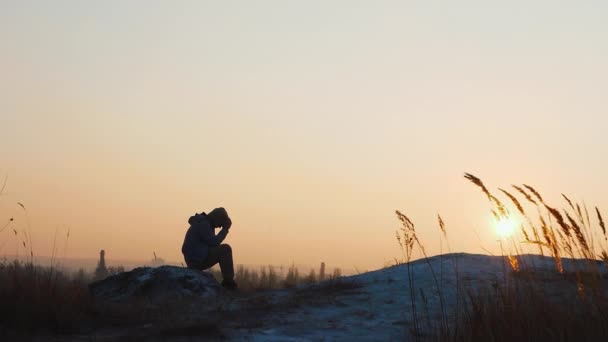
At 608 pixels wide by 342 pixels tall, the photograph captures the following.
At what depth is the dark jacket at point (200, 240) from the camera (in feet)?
36.5

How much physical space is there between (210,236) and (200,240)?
28cm

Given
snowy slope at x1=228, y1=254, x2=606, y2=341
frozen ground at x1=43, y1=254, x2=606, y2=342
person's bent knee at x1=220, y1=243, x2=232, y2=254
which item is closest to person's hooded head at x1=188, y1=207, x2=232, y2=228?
person's bent knee at x1=220, y1=243, x2=232, y2=254

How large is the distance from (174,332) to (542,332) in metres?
3.02

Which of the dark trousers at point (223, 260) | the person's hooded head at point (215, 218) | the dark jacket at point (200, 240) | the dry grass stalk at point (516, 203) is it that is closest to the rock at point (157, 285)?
the dark trousers at point (223, 260)

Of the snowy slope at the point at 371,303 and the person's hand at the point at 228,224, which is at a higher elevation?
the person's hand at the point at 228,224

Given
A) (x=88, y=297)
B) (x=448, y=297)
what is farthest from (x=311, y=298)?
(x=88, y=297)

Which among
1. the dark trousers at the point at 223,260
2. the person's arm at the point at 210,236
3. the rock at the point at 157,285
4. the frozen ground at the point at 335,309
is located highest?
the person's arm at the point at 210,236

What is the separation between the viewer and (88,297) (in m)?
7.49

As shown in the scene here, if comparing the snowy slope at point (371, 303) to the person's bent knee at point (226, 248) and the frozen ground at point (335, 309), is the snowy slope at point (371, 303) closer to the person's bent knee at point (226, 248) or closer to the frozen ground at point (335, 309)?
the frozen ground at point (335, 309)

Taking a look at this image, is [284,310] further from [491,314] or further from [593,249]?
[593,249]

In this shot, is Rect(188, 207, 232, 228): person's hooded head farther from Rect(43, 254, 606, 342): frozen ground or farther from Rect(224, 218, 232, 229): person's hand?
Rect(43, 254, 606, 342): frozen ground

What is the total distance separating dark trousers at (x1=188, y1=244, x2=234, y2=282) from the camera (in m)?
11.1

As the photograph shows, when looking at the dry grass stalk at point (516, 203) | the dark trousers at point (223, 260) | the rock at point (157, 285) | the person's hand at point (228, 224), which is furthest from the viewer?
the person's hand at point (228, 224)

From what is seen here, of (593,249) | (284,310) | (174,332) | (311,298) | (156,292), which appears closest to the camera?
(593,249)
